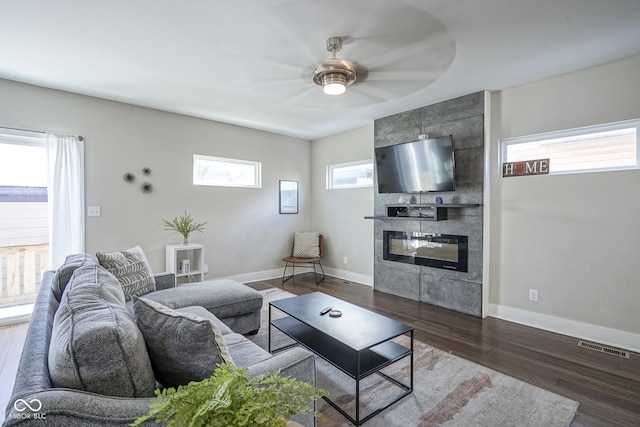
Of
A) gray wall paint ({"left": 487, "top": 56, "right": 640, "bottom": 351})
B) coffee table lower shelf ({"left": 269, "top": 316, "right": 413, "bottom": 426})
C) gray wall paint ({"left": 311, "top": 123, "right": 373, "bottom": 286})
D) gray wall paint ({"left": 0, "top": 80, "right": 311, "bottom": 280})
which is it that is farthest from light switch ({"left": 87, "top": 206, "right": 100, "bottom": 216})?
gray wall paint ({"left": 487, "top": 56, "right": 640, "bottom": 351})

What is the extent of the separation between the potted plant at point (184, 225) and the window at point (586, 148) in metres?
4.30

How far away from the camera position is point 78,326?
3.29 ft

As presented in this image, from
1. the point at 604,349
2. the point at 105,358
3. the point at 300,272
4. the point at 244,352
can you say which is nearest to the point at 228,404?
the point at 105,358

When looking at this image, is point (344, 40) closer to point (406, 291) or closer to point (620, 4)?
point (620, 4)

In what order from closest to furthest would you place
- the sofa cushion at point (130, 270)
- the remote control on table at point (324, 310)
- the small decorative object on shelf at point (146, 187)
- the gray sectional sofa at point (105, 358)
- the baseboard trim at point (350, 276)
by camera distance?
the gray sectional sofa at point (105, 358), the remote control on table at point (324, 310), the sofa cushion at point (130, 270), the small decorative object on shelf at point (146, 187), the baseboard trim at point (350, 276)

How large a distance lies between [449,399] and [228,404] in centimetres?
193

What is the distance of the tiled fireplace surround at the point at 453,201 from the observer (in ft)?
11.7

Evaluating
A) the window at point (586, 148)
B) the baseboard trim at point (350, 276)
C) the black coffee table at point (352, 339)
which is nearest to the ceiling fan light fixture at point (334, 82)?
the black coffee table at point (352, 339)

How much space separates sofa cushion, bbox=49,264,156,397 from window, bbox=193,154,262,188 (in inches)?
148

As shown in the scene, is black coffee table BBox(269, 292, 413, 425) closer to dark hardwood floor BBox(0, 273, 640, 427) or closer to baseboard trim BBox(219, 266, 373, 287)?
dark hardwood floor BBox(0, 273, 640, 427)

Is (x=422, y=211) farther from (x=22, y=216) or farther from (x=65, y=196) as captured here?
(x=22, y=216)

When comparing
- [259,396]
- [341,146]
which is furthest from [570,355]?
[341,146]

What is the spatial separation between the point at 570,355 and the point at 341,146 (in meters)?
4.16

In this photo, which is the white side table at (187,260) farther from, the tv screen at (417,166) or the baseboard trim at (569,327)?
the baseboard trim at (569,327)
